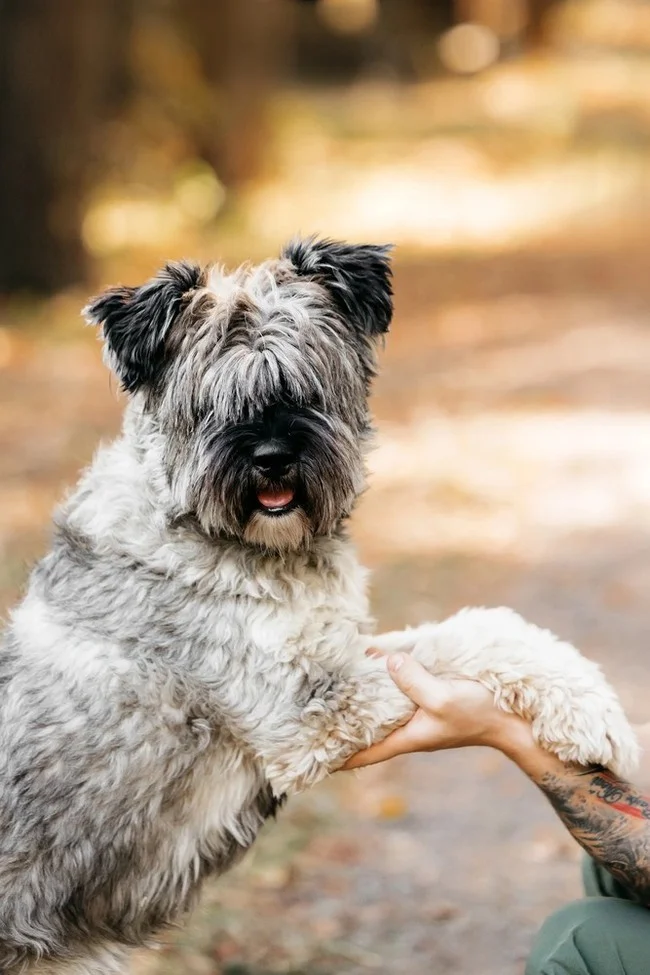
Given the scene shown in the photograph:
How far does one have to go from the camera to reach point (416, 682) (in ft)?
11.3

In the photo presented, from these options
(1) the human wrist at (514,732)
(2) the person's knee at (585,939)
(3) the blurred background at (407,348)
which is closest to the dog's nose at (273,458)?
(1) the human wrist at (514,732)

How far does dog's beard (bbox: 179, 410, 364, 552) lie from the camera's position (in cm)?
332

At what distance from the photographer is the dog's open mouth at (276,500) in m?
3.40

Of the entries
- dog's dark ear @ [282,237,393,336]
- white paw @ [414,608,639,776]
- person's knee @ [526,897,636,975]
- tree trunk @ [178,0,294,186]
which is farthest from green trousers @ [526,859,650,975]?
tree trunk @ [178,0,294,186]

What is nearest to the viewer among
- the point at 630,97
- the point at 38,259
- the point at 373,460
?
the point at 373,460

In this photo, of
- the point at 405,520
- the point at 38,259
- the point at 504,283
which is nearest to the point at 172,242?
the point at 38,259

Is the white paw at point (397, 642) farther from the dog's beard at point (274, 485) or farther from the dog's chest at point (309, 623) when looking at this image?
the dog's beard at point (274, 485)

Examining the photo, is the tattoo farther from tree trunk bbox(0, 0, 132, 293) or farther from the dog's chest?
tree trunk bbox(0, 0, 132, 293)

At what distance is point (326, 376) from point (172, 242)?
1265cm

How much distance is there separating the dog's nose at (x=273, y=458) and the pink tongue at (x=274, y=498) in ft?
0.16

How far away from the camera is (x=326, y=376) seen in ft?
11.5

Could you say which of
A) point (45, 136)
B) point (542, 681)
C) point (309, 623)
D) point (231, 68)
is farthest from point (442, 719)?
point (231, 68)

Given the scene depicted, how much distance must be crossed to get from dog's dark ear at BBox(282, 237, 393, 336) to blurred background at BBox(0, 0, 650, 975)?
2.88 feet

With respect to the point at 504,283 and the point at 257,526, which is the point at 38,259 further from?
the point at 257,526
